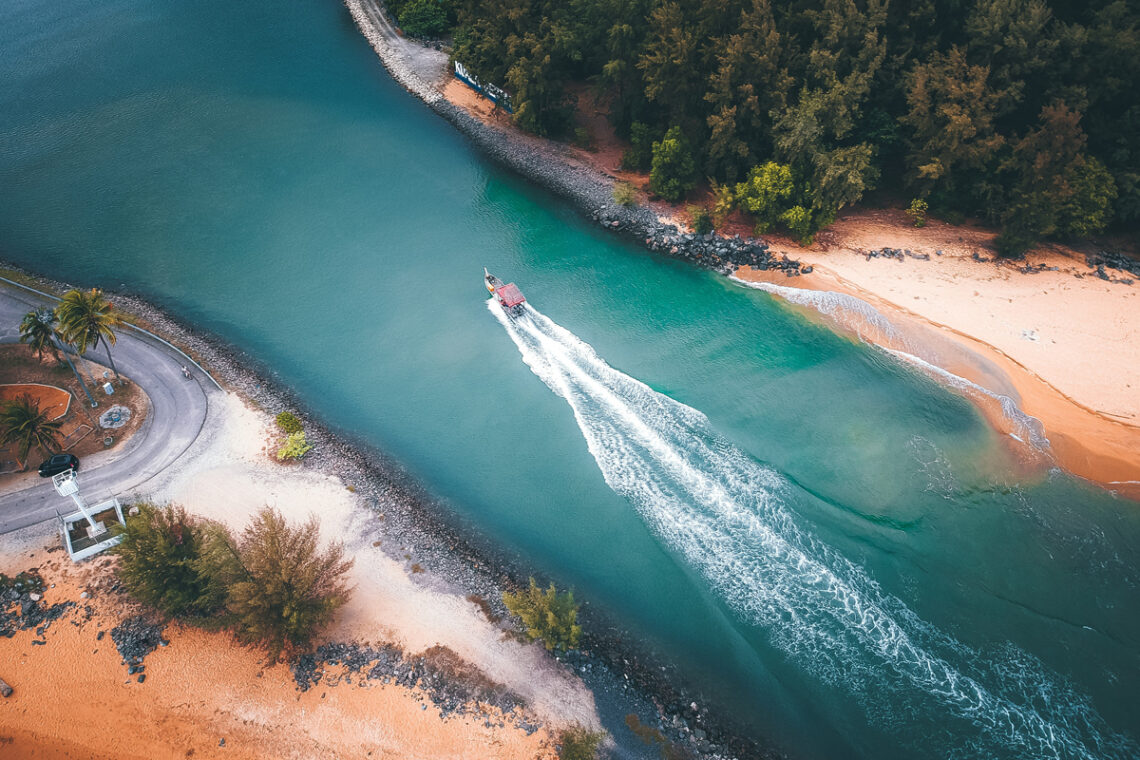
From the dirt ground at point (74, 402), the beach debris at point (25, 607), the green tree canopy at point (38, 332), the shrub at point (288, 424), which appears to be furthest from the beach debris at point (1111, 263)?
the green tree canopy at point (38, 332)

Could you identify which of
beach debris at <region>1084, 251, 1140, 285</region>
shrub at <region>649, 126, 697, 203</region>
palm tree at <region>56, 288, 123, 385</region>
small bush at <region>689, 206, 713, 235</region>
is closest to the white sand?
palm tree at <region>56, 288, 123, 385</region>

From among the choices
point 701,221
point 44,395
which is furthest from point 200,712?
point 701,221

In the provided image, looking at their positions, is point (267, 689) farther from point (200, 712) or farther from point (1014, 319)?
point (1014, 319)

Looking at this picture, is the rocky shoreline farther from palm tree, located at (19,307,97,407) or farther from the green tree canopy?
the green tree canopy

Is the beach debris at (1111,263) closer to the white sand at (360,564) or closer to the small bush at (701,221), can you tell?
the small bush at (701,221)

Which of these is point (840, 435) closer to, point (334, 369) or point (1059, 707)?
point (1059, 707)

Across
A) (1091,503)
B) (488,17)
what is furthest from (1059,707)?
(488,17)
